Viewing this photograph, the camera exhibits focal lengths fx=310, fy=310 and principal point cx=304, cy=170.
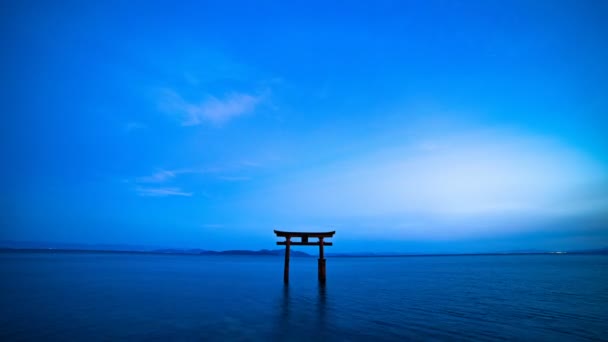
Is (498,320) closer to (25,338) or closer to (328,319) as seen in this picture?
(328,319)

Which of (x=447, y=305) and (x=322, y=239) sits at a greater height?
(x=322, y=239)

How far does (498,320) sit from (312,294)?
474 inches

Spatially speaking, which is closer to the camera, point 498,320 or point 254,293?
point 498,320

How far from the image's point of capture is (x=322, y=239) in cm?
2689

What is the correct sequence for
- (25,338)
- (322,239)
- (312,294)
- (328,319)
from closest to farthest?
1. (25,338)
2. (328,319)
3. (312,294)
4. (322,239)

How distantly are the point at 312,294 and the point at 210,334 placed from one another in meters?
12.4

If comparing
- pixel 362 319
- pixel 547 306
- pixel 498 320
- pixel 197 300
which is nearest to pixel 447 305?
pixel 498 320

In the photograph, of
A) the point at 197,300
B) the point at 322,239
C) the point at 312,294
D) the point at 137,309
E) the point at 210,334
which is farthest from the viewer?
the point at 322,239

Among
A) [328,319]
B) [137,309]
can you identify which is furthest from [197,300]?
[328,319]

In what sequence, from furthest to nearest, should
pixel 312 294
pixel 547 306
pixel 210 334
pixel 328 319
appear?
pixel 312 294
pixel 547 306
pixel 328 319
pixel 210 334

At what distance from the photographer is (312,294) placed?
2264 cm

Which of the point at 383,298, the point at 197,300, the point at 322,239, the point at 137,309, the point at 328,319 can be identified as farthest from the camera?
the point at 322,239

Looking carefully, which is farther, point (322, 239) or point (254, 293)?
point (322, 239)

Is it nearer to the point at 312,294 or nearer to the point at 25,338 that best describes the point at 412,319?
the point at 312,294
